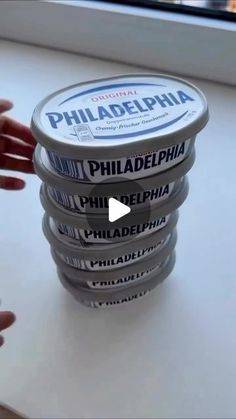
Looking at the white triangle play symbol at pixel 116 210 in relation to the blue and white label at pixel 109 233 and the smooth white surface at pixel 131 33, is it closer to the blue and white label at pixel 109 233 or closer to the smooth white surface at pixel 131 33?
the blue and white label at pixel 109 233

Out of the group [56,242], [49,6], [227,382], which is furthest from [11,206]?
[49,6]

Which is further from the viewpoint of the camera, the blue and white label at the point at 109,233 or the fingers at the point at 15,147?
the fingers at the point at 15,147

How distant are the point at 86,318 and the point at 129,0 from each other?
0.57 meters

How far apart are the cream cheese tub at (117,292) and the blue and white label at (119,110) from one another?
0.14 metres

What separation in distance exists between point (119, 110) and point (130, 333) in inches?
7.5

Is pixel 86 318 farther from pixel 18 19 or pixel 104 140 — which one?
pixel 18 19

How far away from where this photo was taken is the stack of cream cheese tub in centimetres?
36

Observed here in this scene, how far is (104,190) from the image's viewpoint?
0.37 metres

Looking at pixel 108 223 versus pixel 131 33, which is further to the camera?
pixel 131 33

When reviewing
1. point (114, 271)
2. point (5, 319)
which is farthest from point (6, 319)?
point (114, 271)

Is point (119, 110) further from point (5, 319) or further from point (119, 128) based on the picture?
point (5, 319)

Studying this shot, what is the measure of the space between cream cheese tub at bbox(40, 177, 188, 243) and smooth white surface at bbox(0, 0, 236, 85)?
0.41 m

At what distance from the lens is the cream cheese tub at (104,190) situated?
0.37 metres

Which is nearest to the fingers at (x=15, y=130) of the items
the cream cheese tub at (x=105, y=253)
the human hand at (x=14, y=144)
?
the human hand at (x=14, y=144)
